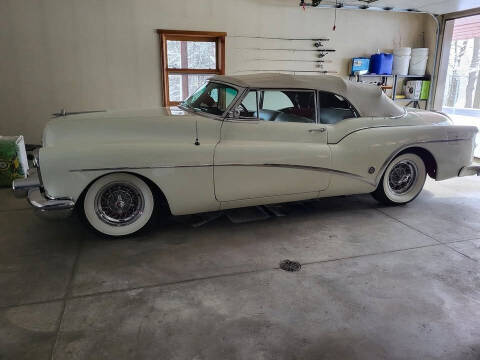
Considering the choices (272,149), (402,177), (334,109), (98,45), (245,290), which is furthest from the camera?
(98,45)

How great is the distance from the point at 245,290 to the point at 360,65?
715 cm

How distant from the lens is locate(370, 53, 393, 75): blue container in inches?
327

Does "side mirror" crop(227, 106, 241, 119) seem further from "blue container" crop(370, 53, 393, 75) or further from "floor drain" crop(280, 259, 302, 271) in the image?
"blue container" crop(370, 53, 393, 75)

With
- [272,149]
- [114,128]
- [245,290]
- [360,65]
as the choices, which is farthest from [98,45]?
[245,290]

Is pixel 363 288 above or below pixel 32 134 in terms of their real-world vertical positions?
below

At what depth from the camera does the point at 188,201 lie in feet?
11.8

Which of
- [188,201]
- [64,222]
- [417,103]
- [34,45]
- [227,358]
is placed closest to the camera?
[227,358]

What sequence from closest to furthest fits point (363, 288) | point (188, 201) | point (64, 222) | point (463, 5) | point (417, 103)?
point (363, 288), point (188, 201), point (64, 222), point (463, 5), point (417, 103)

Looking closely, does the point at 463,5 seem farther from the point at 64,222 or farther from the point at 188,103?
the point at 64,222

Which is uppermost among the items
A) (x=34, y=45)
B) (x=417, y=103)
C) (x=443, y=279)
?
(x=34, y=45)

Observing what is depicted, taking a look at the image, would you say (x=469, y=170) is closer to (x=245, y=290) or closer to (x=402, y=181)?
(x=402, y=181)

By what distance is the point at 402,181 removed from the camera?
15.5 feet

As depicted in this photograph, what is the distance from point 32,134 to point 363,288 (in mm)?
6831

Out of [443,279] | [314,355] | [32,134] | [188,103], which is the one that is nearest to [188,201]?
[188,103]
